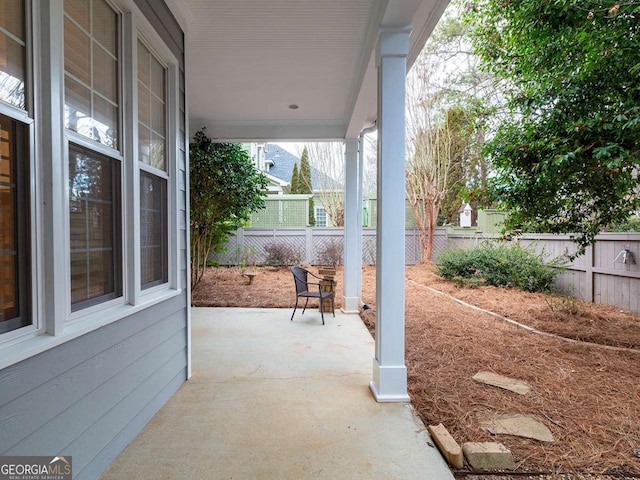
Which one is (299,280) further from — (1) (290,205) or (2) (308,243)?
(1) (290,205)

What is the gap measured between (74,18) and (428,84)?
8.68m

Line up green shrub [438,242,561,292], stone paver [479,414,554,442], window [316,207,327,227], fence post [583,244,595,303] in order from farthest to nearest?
1. window [316,207,327,227]
2. green shrub [438,242,561,292]
3. fence post [583,244,595,303]
4. stone paver [479,414,554,442]

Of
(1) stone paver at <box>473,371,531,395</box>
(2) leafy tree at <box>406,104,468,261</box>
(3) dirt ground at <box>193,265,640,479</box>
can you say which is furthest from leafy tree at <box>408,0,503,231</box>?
(1) stone paver at <box>473,371,531,395</box>

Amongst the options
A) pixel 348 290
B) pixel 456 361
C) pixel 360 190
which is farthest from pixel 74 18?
pixel 348 290

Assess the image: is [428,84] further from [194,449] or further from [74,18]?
[194,449]

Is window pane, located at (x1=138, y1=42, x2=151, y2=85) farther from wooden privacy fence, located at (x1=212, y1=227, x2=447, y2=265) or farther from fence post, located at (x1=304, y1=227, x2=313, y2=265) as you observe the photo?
fence post, located at (x1=304, y1=227, x2=313, y2=265)

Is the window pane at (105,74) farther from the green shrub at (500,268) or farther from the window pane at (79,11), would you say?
the green shrub at (500,268)

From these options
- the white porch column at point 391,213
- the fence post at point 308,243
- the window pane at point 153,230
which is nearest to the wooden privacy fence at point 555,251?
the fence post at point 308,243

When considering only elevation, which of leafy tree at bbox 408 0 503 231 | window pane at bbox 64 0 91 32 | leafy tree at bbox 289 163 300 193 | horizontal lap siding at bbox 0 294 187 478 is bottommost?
horizontal lap siding at bbox 0 294 187 478

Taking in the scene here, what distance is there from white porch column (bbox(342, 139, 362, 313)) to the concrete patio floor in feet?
5.56

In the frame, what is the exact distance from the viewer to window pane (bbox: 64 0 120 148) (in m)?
1.54

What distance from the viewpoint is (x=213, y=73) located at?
140 inches

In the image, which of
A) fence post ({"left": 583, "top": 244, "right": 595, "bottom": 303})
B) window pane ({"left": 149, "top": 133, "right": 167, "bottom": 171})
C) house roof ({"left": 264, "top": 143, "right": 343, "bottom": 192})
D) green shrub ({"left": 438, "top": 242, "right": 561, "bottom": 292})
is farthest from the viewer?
house roof ({"left": 264, "top": 143, "right": 343, "bottom": 192})

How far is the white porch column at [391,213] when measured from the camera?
7.73 ft
